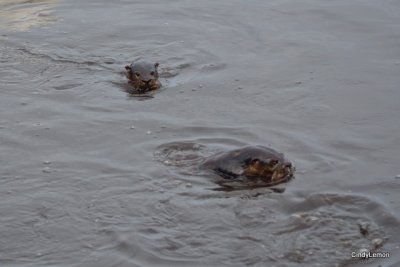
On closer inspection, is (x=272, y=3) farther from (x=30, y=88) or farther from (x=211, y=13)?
(x=30, y=88)

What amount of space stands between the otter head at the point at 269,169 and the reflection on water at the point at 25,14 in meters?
5.94

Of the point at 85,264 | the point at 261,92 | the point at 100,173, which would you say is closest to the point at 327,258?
the point at 85,264

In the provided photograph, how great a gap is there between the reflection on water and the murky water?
0.05 m

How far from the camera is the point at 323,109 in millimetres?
9250

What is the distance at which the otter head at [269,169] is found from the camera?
7391mm

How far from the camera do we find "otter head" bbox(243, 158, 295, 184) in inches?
291

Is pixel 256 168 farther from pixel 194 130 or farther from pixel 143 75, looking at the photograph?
pixel 143 75

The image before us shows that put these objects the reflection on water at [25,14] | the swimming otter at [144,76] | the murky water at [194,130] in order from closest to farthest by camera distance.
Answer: the murky water at [194,130]
the swimming otter at [144,76]
the reflection on water at [25,14]

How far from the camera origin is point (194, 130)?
8.65 m

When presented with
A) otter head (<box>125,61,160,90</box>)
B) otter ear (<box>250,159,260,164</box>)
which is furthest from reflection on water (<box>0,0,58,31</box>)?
otter ear (<box>250,159,260,164</box>)

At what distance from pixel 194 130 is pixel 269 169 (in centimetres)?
143

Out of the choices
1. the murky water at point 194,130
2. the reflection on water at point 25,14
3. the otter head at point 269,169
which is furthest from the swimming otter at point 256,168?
the reflection on water at point 25,14

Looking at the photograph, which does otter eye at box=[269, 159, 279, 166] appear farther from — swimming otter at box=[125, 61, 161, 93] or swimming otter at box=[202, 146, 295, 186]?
swimming otter at box=[125, 61, 161, 93]

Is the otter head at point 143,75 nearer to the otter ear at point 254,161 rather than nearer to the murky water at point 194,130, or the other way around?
the murky water at point 194,130
